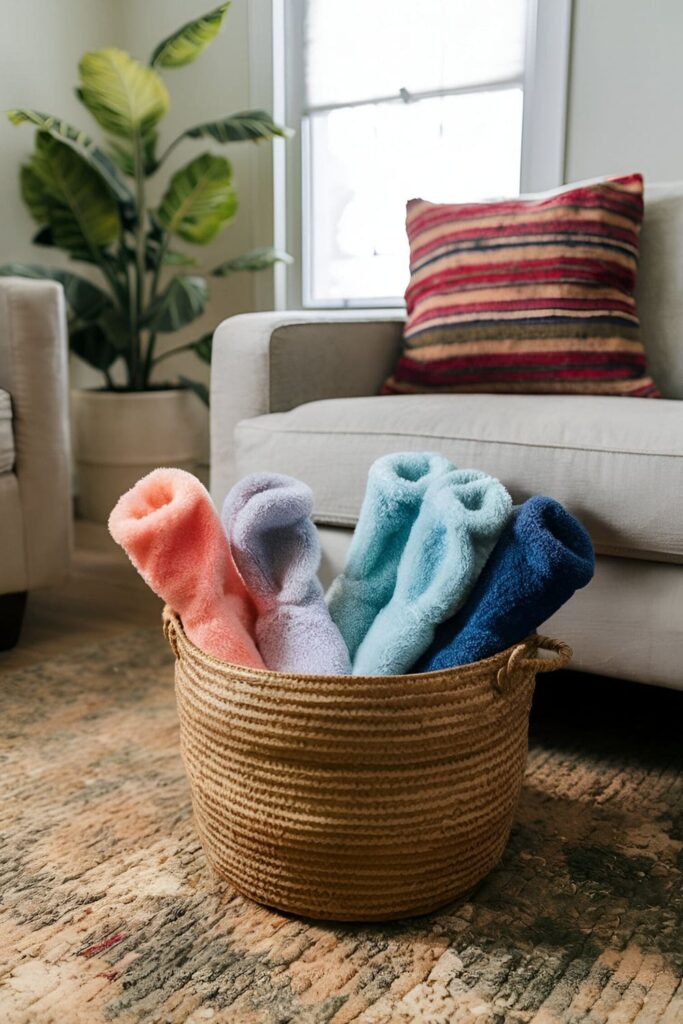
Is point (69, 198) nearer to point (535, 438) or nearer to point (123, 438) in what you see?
point (123, 438)

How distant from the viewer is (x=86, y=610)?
6.18 feet

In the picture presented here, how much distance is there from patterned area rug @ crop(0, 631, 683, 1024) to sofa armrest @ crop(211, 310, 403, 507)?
1.69ft

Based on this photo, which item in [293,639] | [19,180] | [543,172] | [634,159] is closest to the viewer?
[293,639]

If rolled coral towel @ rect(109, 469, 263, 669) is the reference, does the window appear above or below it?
above

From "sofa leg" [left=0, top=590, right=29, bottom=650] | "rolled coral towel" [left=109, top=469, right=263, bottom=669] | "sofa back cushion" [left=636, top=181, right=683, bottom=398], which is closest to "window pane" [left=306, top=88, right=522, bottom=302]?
"sofa back cushion" [left=636, top=181, right=683, bottom=398]

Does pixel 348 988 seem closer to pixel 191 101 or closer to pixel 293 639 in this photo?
pixel 293 639

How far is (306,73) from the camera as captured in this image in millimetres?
2654

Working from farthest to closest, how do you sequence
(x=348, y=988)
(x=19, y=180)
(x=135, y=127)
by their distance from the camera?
1. (x=19, y=180)
2. (x=135, y=127)
3. (x=348, y=988)

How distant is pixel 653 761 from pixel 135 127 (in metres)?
2.09

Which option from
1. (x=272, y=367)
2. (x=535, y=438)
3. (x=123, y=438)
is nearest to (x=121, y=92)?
(x=123, y=438)

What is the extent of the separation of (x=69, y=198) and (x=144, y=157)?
287 millimetres

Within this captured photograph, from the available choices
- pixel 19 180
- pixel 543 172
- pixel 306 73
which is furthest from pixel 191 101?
pixel 543 172

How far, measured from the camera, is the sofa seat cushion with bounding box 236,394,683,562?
41.4 inches

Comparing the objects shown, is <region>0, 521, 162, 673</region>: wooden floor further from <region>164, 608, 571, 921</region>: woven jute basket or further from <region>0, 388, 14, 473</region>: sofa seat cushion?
<region>164, 608, 571, 921</region>: woven jute basket
